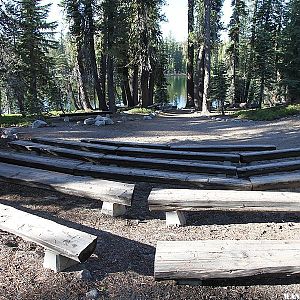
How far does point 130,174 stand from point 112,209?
0.80 m

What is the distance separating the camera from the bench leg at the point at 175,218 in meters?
3.81

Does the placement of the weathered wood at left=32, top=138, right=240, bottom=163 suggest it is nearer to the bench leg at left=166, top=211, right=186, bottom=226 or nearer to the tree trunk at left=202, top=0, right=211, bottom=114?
the bench leg at left=166, top=211, right=186, bottom=226

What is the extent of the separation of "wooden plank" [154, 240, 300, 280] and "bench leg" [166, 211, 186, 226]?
3.55ft

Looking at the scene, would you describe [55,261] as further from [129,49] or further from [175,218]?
[129,49]

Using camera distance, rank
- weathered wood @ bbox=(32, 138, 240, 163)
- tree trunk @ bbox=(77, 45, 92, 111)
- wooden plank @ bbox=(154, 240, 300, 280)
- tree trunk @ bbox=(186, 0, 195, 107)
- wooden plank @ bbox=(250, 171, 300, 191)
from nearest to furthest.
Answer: wooden plank @ bbox=(154, 240, 300, 280), wooden plank @ bbox=(250, 171, 300, 191), weathered wood @ bbox=(32, 138, 240, 163), tree trunk @ bbox=(77, 45, 92, 111), tree trunk @ bbox=(186, 0, 195, 107)

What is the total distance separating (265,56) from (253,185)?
894 inches

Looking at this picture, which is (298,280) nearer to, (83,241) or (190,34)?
(83,241)

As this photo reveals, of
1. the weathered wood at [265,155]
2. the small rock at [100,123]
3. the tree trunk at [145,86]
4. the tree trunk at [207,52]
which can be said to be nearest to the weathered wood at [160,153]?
the weathered wood at [265,155]

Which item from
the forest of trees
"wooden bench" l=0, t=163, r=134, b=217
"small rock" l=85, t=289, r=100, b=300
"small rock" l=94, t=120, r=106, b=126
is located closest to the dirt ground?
"small rock" l=85, t=289, r=100, b=300

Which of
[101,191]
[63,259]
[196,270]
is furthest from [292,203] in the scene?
[63,259]

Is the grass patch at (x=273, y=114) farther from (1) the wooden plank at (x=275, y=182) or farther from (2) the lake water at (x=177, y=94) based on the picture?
(2) the lake water at (x=177, y=94)

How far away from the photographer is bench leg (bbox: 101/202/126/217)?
13.2 feet

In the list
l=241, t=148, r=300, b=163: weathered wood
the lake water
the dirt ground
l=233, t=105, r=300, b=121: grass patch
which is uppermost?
l=241, t=148, r=300, b=163: weathered wood

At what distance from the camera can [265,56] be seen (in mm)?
24375
